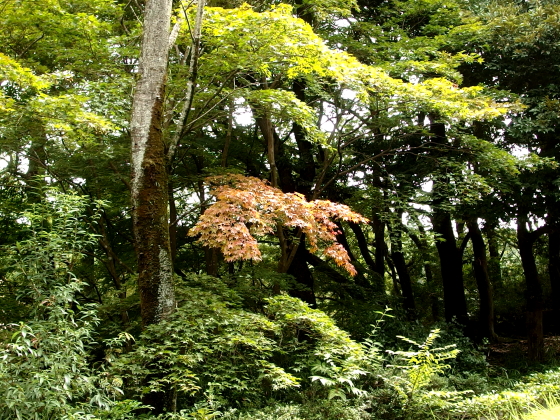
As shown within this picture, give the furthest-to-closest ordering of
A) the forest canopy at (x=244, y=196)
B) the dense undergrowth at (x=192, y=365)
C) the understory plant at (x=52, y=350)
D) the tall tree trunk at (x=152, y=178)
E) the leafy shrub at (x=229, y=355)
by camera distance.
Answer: the tall tree trunk at (x=152, y=178), the leafy shrub at (x=229, y=355), the forest canopy at (x=244, y=196), the dense undergrowth at (x=192, y=365), the understory plant at (x=52, y=350)

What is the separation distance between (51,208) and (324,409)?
10.3 ft

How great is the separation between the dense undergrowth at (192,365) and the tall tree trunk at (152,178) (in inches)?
13.1

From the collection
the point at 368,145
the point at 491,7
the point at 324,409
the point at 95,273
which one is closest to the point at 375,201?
the point at 368,145

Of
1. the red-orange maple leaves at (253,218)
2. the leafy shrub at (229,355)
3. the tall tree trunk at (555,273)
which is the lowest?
the tall tree trunk at (555,273)

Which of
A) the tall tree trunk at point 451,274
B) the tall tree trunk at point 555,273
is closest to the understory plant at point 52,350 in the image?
the tall tree trunk at point 451,274

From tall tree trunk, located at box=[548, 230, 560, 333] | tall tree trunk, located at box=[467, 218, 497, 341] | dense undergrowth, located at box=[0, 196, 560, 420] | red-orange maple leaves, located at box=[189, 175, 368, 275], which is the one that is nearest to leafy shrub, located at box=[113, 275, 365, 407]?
dense undergrowth, located at box=[0, 196, 560, 420]

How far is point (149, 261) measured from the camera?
426 centimetres

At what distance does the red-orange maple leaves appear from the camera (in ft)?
14.5

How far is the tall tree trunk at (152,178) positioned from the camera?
4.21m

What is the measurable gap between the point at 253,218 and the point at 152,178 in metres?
1.16

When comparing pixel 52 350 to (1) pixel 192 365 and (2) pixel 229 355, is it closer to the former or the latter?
(1) pixel 192 365

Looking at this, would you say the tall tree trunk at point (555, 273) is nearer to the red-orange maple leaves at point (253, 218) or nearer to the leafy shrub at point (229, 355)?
the red-orange maple leaves at point (253, 218)

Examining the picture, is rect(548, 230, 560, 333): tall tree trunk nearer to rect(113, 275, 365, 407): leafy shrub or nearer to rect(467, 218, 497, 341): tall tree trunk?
rect(467, 218, 497, 341): tall tree trunk

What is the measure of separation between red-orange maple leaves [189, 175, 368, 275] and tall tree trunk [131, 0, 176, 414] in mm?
420
